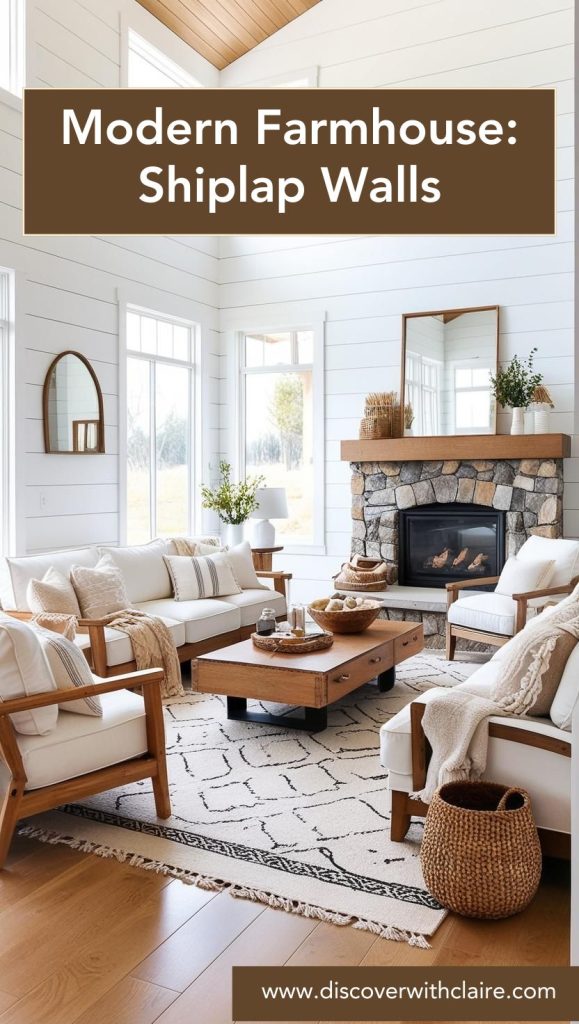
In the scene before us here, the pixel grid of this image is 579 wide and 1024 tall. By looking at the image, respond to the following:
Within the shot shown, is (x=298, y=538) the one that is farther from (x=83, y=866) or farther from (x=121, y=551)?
(x=83, y=866)

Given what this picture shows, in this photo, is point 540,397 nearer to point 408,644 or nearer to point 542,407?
point 542,407

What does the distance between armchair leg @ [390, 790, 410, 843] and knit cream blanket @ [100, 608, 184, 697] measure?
6.51 feet

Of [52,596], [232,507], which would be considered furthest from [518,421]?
[52,596]

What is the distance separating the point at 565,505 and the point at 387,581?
1.50 meters

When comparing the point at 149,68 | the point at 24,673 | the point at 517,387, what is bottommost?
the point at 24,673

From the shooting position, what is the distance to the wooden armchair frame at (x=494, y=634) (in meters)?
4.77

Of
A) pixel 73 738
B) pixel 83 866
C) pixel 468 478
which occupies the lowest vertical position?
pixel 83 866

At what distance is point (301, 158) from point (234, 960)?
223 centimetres

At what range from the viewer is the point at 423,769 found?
2.65 meters

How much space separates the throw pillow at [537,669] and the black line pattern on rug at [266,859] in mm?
649

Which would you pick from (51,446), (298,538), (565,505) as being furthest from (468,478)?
(51,446)

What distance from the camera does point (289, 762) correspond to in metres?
3.57

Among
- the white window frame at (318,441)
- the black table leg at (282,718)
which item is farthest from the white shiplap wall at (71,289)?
the black table leg at (282,718)

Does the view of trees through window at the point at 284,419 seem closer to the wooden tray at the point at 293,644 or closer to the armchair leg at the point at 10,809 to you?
the wooden tray at the point at 293,644
